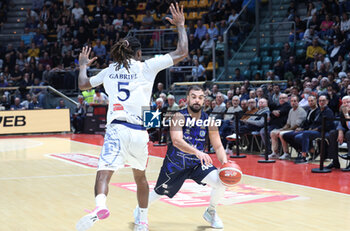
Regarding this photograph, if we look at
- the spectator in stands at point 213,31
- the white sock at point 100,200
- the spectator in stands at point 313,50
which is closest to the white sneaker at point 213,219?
the white sock at point 100,200

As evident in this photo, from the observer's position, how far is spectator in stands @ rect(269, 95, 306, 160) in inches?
525

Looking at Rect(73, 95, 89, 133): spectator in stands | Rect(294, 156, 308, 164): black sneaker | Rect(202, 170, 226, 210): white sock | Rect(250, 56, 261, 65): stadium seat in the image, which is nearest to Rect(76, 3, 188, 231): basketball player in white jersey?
Rect(202, 170, 226, 210): white sock

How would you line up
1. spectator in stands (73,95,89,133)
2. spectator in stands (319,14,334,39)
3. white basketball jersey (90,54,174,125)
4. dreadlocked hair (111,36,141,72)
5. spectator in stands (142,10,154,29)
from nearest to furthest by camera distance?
white basketball jersey (90,54,174,125), dreadlocked hair (111,36,141,72), spectator in stands (319,14,334,39), spectator in stands (73,95,89,133), spectator in stands (142,10,154,29)

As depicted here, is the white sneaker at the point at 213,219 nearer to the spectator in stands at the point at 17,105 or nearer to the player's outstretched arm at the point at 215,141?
the player's outstretched arm at the point at 215,141

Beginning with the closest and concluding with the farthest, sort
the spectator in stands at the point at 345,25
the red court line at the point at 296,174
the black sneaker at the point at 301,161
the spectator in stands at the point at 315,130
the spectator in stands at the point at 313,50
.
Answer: the red court line at the point at 296,174, the spectator in stands at the point at 315,130, the black sneaker at the point at 301,161, the spectator in stands at the point at 345,25, the spectator in stands at the point at 313,50

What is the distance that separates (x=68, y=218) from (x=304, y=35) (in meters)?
15.1

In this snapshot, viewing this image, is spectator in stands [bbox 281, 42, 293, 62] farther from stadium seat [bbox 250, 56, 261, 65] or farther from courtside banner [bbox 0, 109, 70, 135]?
courtside banner [bbox 0, 109, 70, 135]

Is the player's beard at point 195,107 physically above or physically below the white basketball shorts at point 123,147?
above

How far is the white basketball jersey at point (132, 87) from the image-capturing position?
5848 millimetres

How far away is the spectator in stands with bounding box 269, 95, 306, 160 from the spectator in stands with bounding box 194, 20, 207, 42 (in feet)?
36.8

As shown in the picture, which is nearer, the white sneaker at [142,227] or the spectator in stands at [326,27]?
the white sneaker at [142,227]

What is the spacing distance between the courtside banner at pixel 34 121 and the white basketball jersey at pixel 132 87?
16.7 m

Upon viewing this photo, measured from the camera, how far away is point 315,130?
41.7 ft

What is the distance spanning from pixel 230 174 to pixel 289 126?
7.85 metres
